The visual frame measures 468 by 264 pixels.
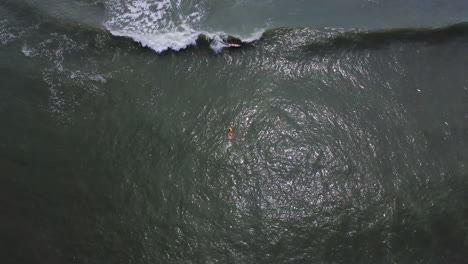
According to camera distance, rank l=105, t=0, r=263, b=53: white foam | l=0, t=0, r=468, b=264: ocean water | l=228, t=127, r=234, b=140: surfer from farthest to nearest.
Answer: l=105, t=0, r=263, b=53: white foam, l=228, t=127, r=234, b=140: surfer, l=0, t=0, r=468, b=264: ocean water

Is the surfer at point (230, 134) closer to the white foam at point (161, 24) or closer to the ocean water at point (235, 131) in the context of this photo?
the ocean water at point (235, 131)

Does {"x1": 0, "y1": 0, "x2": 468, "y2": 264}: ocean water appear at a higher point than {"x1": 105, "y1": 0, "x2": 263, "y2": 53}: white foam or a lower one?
lower

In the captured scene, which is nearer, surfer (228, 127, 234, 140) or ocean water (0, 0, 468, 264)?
ocean water (0, 0, 468, 264)

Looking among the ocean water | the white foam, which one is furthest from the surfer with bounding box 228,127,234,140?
the white foam

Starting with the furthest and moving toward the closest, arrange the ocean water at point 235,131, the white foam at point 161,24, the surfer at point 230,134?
the white foam at point 161,24 < the surfer at point 230,134 < the ocean water at point 235,131

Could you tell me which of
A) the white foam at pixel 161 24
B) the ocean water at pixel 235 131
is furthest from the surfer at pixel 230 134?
the white foam at pixel 161 24

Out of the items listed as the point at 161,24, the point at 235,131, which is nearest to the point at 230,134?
the point at 235,131

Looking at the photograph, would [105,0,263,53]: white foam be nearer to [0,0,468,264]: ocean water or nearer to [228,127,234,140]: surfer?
[0,0,468,264]: ocean water

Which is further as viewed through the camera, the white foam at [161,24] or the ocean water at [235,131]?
the white foam at [161,24]
